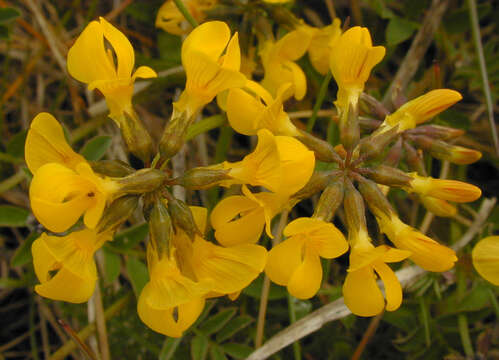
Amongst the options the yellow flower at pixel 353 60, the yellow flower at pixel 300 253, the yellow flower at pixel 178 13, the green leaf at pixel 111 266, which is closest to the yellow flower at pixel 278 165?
the yellow flower at pixel 300 253

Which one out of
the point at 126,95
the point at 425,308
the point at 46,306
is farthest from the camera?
the point at 46,306

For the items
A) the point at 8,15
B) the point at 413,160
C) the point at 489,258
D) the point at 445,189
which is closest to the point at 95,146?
the point at 8,15

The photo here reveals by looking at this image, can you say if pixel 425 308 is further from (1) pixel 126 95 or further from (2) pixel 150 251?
(1) pixel 126 95

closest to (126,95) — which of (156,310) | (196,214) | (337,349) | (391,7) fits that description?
(196,214)

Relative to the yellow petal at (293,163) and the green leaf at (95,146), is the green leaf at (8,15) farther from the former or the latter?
the yellow petal at (293,163)

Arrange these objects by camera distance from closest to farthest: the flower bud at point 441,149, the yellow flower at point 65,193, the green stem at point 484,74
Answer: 1. the yellow flower at point 65,193
2. the flower bud at point 441,149
3. the green stem at point 484,74

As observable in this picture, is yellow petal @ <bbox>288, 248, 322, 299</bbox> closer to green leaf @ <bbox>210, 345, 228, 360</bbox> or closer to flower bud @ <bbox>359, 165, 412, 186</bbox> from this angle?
flower bud @ <bbox>359, 165, 412, 186</bbox>

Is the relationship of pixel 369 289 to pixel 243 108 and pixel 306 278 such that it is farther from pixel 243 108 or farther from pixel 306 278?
pixel 243 108
